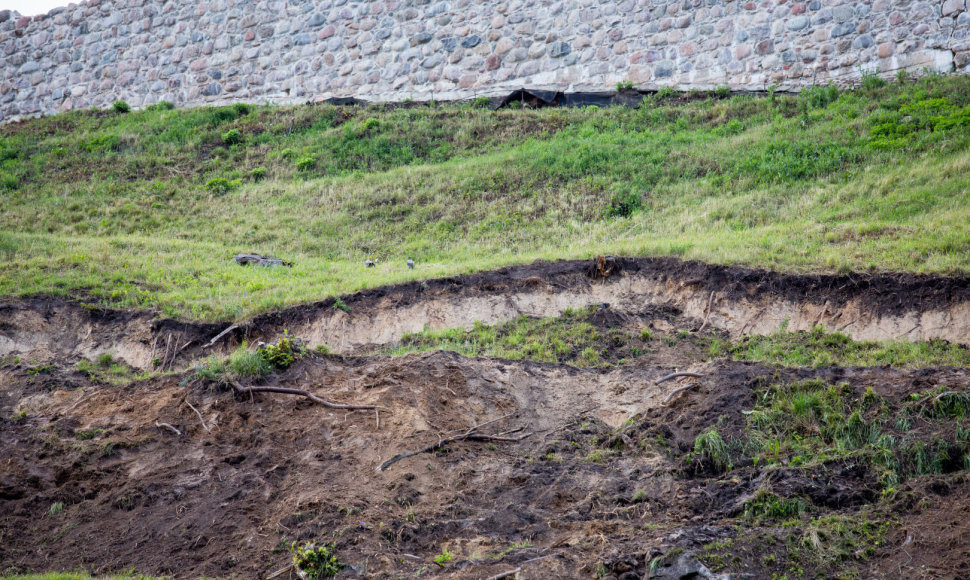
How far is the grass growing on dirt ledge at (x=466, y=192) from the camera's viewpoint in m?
10.2

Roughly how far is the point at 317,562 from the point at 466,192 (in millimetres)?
9915

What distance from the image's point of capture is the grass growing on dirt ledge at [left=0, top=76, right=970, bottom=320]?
10.2 m

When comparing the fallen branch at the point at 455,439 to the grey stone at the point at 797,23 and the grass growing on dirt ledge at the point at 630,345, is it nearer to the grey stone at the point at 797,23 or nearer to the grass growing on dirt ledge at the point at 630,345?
the grass growing on dirt ledge at the point at 630,345

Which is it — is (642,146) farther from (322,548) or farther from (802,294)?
(322,548)

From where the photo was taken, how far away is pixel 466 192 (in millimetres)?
14211

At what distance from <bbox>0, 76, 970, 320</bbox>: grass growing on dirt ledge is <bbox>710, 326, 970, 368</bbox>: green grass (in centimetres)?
111

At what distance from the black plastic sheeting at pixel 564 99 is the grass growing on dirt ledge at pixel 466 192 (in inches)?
17.3

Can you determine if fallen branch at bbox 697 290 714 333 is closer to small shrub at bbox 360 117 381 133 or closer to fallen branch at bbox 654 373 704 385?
fallen branch at bbox 654 373 704 385

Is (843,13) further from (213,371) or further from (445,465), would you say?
(213,371)

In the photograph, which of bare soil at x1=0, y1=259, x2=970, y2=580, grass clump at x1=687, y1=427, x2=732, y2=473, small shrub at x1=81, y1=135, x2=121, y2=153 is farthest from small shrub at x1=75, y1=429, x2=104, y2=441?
small shrub at x1=81, y1=135, x2=121, y2=153

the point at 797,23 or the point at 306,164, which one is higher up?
the point at 797,23

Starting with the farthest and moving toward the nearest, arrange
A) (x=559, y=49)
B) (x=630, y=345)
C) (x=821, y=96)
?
1. (x=559, y=49)
2. (x=821, y=96)
3. (x=630, y=345)

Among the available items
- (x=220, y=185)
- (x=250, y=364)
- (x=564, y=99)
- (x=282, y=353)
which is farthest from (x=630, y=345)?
(x=220, y=185)

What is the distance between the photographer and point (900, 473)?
17.3 ft
